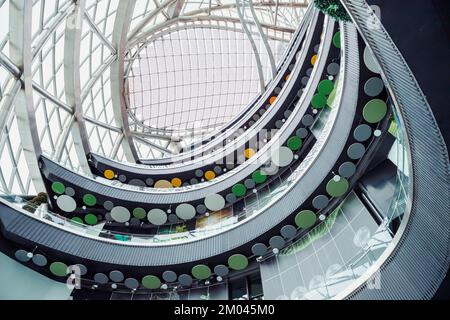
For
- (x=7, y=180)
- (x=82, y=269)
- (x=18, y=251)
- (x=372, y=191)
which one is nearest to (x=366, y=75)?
(x=372, y=191)

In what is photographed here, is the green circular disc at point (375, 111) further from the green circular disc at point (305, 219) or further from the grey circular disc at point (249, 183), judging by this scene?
the grey circular disc at point (249, 183)

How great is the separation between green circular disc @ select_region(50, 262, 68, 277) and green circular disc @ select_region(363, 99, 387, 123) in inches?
549


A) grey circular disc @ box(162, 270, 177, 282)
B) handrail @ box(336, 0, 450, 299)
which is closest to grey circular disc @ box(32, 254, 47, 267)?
grey circular disc @ box(162, 270, 177, 282)

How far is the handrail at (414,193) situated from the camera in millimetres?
5180

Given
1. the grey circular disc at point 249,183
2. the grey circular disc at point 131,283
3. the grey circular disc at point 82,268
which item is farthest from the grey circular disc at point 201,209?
the grey circular disc at point 82,268

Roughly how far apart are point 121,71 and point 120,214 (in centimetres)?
1415

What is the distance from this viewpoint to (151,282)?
1429 centimetres

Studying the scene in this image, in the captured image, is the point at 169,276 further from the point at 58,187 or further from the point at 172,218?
the point at 58,187

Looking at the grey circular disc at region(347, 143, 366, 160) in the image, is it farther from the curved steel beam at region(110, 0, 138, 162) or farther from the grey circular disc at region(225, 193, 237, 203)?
the curved steel beam at region(110, 0, 138, 162)

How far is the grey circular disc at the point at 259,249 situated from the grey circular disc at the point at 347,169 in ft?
15.3

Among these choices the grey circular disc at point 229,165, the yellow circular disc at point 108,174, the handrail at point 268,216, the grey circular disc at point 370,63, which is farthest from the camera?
the grey circular disc at point 229,165

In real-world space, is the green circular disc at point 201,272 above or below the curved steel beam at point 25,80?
below

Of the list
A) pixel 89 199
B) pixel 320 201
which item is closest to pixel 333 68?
pixel 320 201

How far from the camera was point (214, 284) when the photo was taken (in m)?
14.7
